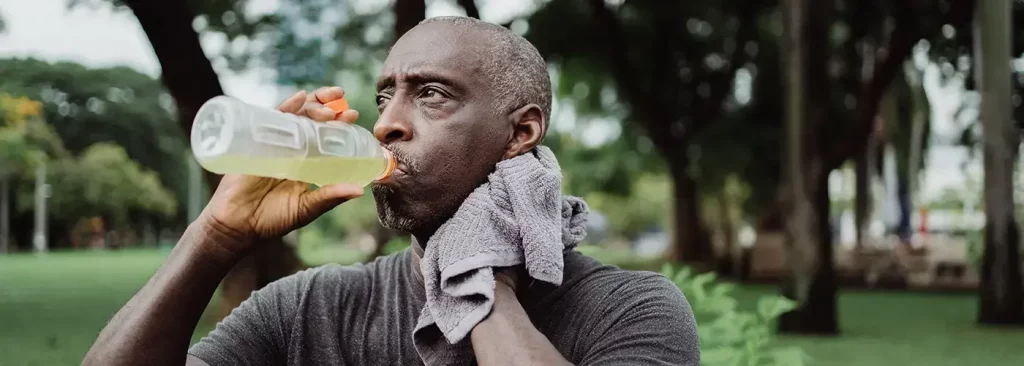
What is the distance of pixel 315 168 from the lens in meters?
1.70

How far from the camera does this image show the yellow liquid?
1.55m

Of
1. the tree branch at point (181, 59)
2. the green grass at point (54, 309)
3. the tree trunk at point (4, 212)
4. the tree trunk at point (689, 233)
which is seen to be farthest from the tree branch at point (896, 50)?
the tree trunk at point (4, 212)

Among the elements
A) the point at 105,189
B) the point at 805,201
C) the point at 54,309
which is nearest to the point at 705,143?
the point at 805,201

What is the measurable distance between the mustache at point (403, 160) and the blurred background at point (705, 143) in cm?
127

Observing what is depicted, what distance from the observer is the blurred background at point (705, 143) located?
353 inches

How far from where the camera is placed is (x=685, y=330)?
5.72 ft

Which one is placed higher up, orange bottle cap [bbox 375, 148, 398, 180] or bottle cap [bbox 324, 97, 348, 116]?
bottle cap [bbox 324, 97, 348, 116]

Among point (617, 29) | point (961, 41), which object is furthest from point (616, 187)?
point (961, 41)

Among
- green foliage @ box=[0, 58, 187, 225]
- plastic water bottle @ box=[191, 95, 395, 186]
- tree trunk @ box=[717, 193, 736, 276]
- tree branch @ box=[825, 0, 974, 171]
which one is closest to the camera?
plastic water bottle @ box=[191, 95, 395, 186]

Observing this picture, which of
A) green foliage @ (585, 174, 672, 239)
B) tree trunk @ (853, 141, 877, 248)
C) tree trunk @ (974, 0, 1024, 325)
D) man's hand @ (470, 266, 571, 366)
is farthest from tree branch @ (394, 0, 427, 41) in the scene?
green foliage @ (585, 174, 672, 239)

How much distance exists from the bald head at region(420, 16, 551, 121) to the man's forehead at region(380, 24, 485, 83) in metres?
0.01

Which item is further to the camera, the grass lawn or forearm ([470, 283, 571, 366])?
the grass lawn

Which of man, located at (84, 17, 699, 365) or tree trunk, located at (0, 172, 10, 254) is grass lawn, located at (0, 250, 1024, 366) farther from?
man, located at (84, 17, 699, 365)

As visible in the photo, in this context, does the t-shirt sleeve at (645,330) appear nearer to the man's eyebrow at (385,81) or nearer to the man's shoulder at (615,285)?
the man's shoulder at (615,285)
